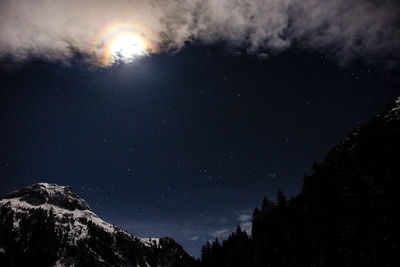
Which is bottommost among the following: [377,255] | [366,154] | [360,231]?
[377,255]

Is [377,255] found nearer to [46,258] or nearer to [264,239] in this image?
[264,239]

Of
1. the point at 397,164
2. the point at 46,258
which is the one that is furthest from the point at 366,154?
the point at 46,258

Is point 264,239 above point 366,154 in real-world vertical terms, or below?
below

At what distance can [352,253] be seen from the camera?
3662 cm

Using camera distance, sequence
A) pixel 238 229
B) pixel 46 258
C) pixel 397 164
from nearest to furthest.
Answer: pixel 397 164
pixel 238 229
pixel 46 258

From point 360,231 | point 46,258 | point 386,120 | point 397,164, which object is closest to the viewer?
point 360,231

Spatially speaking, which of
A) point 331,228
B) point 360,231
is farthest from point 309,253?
point 360,231

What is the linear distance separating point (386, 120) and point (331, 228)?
37.0 meters

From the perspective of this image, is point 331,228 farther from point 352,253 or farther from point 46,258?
point 46,258

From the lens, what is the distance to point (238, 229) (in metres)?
88.5

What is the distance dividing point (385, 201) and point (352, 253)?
14677 mm

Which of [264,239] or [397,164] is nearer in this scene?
[397,164]

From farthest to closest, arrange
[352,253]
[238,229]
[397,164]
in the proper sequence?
[238,229], [397,164], [352,253]

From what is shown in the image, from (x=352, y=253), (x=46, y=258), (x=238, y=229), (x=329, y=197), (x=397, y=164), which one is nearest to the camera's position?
(x=352, y=253)
